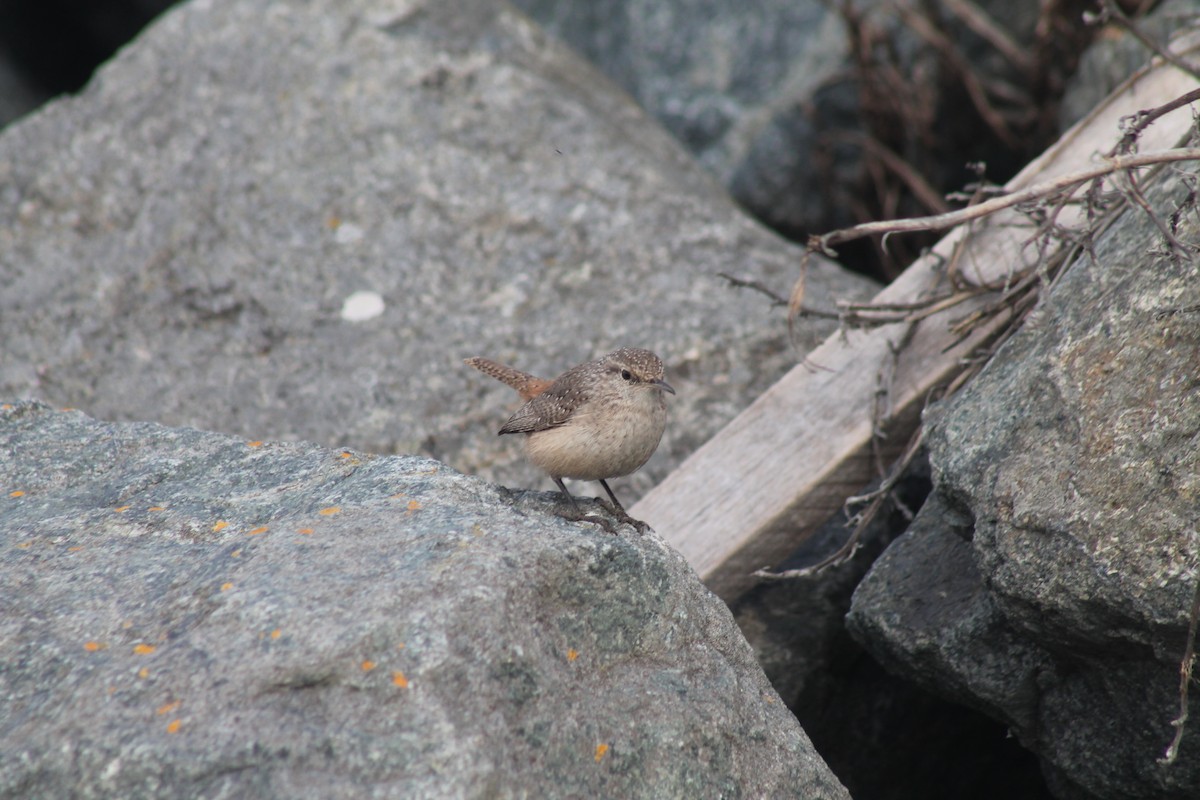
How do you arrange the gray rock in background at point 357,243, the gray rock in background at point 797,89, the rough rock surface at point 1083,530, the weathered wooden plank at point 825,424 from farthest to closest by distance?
the gray rock in background at point 797,89
the gray rock in background at point 357,243
the weathered wooden plank at point 825,424
the rough rock surface at point 1083,530

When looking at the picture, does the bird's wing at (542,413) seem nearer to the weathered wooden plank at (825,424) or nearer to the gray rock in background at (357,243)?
the weathered wooden plank at (825,424)

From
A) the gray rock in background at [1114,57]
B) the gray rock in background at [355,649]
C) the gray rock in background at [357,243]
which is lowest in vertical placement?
the gray rock in background at [357,243]

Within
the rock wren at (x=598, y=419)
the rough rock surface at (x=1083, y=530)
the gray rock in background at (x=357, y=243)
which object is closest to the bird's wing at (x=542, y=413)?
the rock wren at (x=598, y=419)

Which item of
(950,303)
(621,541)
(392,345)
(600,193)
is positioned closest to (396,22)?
(600,193)

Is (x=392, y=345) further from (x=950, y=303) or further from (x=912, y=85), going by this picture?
(x=912, y=85)

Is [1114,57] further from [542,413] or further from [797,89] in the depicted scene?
[542,413]

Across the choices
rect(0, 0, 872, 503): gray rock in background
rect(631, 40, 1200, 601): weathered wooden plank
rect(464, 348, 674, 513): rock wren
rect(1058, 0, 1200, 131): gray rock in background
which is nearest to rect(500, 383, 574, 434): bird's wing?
rect(464, 348, 674, 513): rock wren
